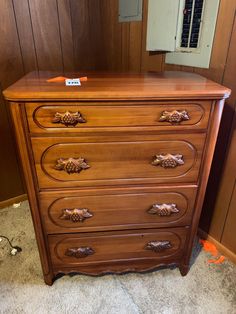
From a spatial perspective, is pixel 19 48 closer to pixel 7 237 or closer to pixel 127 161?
pixel 127 161

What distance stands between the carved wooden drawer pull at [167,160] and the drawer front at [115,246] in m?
0.36

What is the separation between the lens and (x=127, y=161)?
0.93 metres

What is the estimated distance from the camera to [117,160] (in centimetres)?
93

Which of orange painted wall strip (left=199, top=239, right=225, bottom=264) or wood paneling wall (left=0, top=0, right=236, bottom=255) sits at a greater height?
wood paneling wall (left=0, top=0, right=236, bottom=255)

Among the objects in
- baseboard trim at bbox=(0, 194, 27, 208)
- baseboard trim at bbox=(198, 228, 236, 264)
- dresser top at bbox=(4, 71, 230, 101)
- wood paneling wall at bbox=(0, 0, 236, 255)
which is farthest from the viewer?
baseboard trim at bbox=(0, 194, 27, 208)

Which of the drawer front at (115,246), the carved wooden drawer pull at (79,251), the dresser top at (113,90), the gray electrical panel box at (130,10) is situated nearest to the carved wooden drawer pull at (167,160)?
the dresser top at (113,90)

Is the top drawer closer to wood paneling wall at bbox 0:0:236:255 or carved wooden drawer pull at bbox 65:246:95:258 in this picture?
wood paneling wall at bbox 0:0:236:255

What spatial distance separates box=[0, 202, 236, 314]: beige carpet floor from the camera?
3.71 feet

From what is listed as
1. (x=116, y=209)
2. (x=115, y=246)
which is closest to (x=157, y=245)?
(x=115, y=246)

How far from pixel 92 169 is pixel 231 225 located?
0.91m

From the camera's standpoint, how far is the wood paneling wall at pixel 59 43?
4.63 ft

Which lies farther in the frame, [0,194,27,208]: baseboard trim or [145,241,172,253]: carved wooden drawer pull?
[0,194,27,208]: baseboard trim

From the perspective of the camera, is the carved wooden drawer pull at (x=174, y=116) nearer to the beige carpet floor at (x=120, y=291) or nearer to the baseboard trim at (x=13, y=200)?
the beige carpet floor at (x=120, y=291)

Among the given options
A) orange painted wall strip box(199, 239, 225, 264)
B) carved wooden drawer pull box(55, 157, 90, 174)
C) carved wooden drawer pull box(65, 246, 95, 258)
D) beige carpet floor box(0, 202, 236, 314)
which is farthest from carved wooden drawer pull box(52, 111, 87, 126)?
orange painted wall strip box(199, 239, 225, 264)
